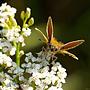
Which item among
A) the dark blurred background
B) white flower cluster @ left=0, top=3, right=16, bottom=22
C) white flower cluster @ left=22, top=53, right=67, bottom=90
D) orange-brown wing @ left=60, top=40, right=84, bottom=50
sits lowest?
white flower cluster @ left=22, top=53, right=67, bottom=90

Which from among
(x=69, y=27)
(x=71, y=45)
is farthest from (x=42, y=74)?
(x=69, y=27)

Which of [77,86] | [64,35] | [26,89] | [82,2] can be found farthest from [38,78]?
[82,2]

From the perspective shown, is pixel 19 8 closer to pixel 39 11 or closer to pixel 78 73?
pixel 39 11

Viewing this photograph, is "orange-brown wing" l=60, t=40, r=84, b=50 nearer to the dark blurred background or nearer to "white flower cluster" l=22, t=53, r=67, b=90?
"white flower cluster" l=22, t=53, r=67, b=90

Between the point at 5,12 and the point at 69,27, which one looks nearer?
the point at 5,12

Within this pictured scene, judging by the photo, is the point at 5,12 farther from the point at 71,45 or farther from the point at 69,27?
the point at 69,27

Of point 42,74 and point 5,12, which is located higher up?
point 5,12

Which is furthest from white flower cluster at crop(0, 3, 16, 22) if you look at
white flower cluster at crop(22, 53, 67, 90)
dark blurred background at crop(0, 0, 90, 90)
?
dark blurred background at crop(0, 0, 90, 90)

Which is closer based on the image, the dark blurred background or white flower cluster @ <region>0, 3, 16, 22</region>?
white flower cluster @ <region>0, 3, 16, 22</region>

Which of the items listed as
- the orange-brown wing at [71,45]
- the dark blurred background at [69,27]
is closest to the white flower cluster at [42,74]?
the orange-brown wing at [71,45]

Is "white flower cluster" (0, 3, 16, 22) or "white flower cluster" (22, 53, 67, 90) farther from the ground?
"white flower cluster" (0, 3, 16, 22)
